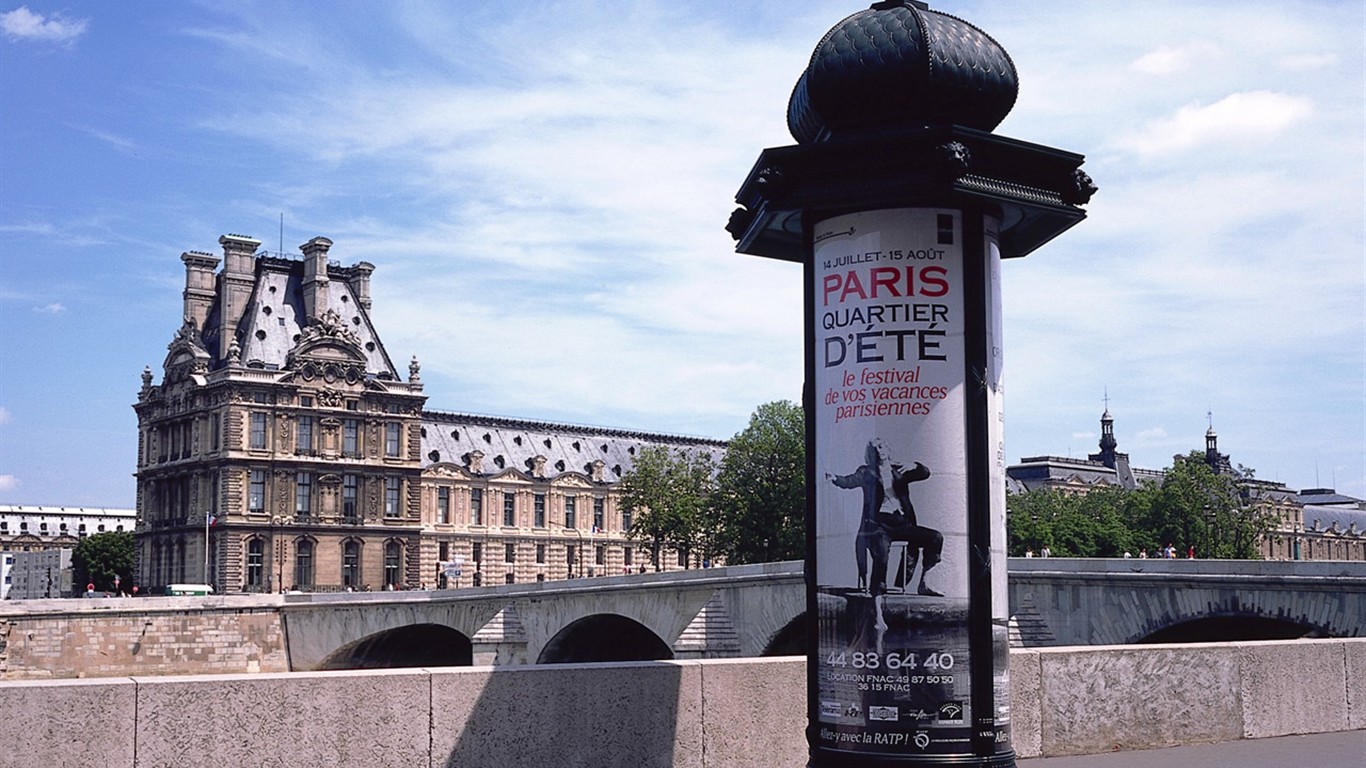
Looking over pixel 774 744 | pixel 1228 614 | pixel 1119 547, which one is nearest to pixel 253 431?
pixel 1119 547

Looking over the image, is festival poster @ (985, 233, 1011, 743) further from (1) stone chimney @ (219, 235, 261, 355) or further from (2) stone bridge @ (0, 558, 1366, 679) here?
(1) stone chimney @ (219, 235, 261, 355)

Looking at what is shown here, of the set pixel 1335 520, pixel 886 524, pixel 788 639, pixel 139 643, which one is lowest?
pixel 139 643

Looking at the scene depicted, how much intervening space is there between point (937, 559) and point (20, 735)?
597cm

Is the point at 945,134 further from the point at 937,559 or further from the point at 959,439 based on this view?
the point at 937,559

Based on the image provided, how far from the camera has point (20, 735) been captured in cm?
952

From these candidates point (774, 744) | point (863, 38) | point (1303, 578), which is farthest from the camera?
point (1303, 578)

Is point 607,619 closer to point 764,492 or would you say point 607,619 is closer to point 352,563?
point 764,492

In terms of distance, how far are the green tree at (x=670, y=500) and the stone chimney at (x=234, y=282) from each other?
101 feet

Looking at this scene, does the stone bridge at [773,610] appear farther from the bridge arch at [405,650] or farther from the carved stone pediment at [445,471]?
the carved stone pediment at [445,471]

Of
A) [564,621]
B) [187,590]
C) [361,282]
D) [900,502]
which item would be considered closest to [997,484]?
[900,502]

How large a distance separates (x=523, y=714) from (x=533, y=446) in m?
124

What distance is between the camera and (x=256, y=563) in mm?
102812

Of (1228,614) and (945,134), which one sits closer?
(945,134)

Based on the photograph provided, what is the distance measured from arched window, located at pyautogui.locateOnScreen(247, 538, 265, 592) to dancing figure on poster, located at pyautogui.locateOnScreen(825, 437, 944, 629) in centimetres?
9769
